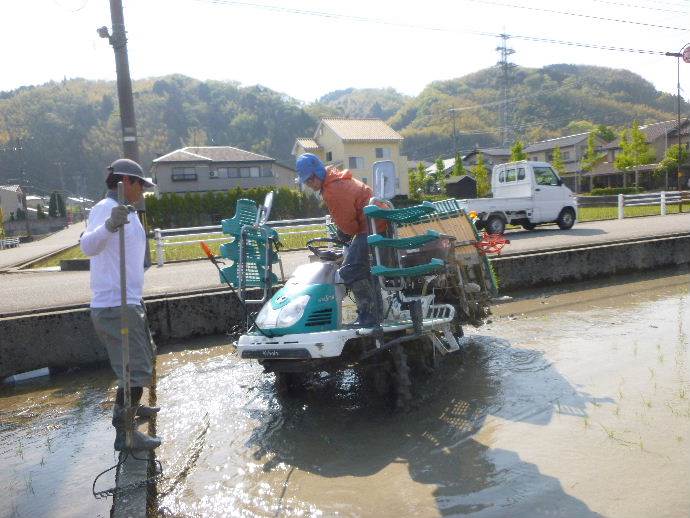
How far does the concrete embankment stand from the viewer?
6.37m

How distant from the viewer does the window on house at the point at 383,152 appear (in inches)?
2132

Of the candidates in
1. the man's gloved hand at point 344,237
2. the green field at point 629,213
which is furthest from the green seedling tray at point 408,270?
the green field at point 629,213

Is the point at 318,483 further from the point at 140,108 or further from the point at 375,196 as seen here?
the point at 140,108

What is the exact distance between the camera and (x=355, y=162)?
53.1 metres

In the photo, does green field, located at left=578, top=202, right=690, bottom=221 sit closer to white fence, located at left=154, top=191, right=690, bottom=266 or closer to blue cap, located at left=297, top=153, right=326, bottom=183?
white fence, located at left=154, top=191, right=690, bottom=266

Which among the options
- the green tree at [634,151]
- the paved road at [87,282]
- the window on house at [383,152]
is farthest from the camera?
the window on house at [383,152]

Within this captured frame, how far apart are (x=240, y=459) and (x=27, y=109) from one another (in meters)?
117

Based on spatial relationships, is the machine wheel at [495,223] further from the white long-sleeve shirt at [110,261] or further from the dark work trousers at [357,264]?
the white long-sleeve shirt at [110,261]

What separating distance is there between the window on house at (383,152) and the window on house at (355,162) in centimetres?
198

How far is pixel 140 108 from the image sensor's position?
113250 mm

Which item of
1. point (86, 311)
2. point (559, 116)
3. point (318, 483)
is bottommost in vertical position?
point (318, 483)

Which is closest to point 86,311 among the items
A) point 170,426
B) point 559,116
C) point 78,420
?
point 78,420

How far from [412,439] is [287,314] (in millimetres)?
1377

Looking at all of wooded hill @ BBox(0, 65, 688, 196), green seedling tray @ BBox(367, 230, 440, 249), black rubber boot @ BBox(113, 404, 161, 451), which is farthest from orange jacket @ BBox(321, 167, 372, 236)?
wooded hill @ BBox(0, 65, 688, 196)
